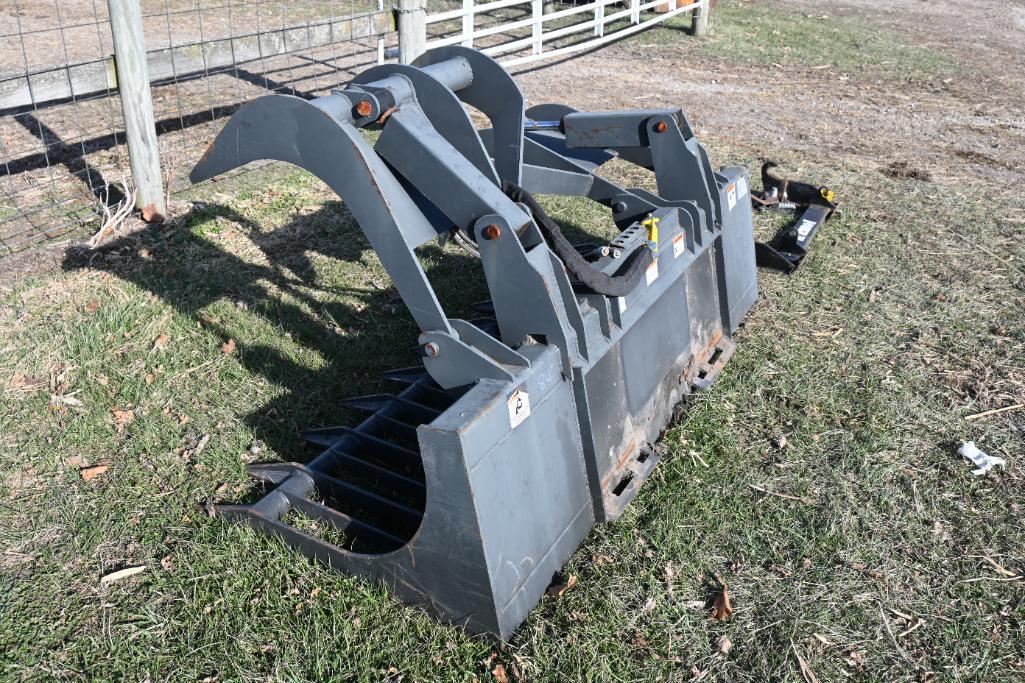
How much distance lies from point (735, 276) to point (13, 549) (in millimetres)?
3685

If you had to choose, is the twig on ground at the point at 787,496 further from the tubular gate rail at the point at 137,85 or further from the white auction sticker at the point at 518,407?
the tubular gate rail at the point at 137,85

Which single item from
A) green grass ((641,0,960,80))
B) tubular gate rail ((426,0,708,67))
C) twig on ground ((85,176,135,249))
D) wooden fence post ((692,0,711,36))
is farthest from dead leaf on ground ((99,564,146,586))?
wooden fence post ((692,0,711,36))

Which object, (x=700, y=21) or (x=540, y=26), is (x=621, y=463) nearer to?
(x=540, y=26)

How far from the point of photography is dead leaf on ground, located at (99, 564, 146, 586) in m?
3.47

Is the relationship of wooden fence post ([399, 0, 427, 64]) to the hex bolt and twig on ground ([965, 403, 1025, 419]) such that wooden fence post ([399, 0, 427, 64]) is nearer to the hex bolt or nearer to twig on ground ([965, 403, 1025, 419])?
the hex bolt

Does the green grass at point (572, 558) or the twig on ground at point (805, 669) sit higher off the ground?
the green grass at point (572, 558)

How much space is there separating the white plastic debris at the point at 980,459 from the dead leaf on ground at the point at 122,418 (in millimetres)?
4002

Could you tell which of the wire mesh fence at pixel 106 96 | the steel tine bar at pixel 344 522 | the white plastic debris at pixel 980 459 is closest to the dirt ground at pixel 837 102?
the wire mesh fence at pixel 106 96

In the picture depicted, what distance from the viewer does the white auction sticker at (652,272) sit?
3.95 meters

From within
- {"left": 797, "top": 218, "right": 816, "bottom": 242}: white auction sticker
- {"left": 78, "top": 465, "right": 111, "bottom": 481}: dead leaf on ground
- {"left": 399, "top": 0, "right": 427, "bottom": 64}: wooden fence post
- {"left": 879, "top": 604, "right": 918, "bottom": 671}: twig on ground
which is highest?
{"left": 399, "top": 0, "right": 427, "bottom": 64}: wooden fence post

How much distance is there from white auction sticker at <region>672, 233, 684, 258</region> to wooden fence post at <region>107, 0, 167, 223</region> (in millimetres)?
3919

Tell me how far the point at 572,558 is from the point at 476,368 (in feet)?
3.01

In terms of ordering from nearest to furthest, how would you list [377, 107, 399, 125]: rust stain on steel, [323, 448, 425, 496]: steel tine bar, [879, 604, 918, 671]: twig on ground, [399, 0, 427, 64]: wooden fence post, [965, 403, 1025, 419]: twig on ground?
[879, 604, 918, 671]: twig on ground
[377, 107, 399, 125]: rust stain on steel
[323, 448, 425, 496]: steel tine bar
[965, 403, 1025, 419]: twig on ground
[399, 0, 427, 64]: wooden fence post

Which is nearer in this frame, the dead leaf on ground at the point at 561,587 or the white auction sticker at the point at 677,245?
the dead leaf on ground at the point at 561,587
